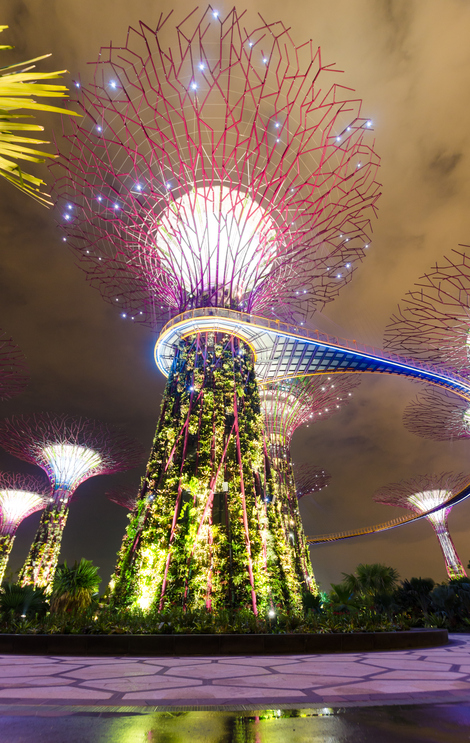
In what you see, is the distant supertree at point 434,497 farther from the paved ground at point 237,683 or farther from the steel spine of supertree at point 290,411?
the paved ground at point 237,683

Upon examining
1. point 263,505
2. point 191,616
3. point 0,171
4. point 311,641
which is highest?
point 263,505

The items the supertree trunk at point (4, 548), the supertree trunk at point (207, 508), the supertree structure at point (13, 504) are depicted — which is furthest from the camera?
the supertree structure at point (13, 504)

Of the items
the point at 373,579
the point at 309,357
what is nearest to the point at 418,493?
the point at 373,579

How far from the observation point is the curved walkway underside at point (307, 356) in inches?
592

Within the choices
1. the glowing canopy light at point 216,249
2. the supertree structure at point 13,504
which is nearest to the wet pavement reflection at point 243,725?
the glowing canopy light at point 216,249

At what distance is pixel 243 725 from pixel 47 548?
900 inches

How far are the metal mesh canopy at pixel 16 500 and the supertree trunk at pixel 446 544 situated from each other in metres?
33.8

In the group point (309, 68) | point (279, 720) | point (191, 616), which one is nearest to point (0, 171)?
point (279, 720)

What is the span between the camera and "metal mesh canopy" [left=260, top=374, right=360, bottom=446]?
22625 mm

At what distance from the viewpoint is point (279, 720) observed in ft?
6.84

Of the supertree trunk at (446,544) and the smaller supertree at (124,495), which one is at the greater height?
the smaller supertree at (124,495)

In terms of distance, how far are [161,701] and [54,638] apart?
490 cm

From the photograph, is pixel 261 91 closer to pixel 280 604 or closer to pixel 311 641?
pixel 311 641

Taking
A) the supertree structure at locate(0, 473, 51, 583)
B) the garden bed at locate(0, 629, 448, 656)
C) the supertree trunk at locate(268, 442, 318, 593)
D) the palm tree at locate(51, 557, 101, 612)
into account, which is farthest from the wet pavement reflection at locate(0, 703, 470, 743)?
the supertree structure at locate(0, 473, 51, 583)
